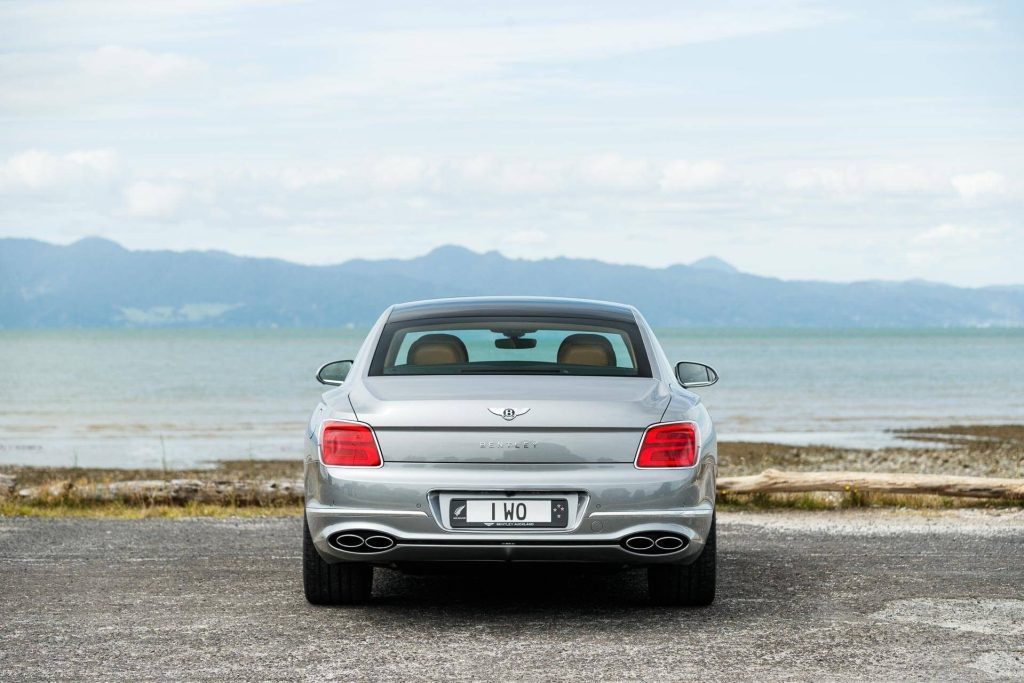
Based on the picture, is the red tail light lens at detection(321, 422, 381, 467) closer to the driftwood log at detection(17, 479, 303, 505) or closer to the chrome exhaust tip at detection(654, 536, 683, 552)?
the chrome exhaust tip at detection(654, 536, 683, 552)

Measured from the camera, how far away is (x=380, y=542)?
5961mm

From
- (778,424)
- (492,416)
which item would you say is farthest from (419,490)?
(778,424)

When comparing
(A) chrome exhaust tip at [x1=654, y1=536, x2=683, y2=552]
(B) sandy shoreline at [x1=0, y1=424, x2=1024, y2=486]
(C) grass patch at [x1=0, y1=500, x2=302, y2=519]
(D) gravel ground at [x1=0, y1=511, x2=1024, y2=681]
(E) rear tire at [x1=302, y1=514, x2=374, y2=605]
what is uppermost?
(A) chrome exhaust tip at [x1=654, y1=536, x2=683, y2=552]

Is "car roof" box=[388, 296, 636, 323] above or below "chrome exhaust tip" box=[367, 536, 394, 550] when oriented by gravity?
above

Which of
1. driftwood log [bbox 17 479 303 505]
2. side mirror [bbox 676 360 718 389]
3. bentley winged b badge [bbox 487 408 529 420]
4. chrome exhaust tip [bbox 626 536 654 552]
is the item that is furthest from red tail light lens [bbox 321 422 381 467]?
driftwood log [bbox 17 479 303 505]

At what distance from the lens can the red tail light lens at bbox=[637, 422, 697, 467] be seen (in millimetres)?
5973

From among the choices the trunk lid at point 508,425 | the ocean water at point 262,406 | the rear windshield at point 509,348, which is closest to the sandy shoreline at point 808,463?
the ocean water at point 262,406

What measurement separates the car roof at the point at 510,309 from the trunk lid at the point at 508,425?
109 centimetres

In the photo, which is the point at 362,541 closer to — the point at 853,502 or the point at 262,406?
the point at 853,502

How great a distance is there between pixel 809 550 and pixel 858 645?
3236mm

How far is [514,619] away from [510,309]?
168 cm

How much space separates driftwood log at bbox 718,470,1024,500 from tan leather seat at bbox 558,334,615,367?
553cm

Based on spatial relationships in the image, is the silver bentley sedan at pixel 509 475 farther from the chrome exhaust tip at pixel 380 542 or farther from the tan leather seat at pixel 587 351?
the tan leather seat at pixel 587 351

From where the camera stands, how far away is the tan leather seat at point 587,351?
6.87 metres
